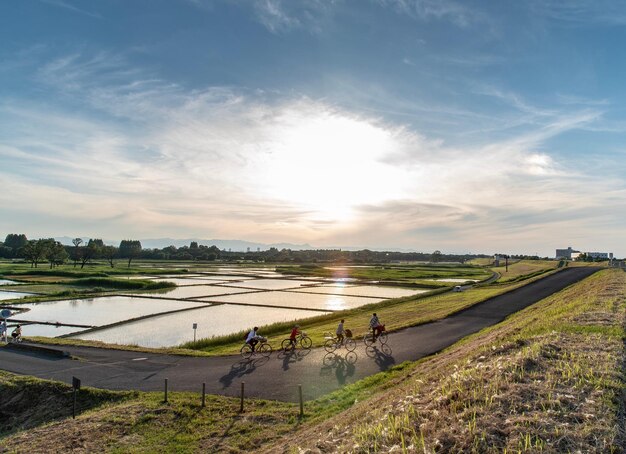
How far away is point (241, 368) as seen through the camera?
19.9 m

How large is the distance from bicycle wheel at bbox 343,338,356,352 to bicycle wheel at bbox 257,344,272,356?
4.53 m

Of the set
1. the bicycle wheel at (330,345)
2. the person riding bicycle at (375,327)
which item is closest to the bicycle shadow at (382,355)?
the person riding bicycle at (375,327)

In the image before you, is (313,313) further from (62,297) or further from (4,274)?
(4,274)

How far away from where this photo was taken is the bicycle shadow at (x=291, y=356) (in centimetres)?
2059

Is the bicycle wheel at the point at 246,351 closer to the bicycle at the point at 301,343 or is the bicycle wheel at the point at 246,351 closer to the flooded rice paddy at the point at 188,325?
the bicycle at the point at 301,343

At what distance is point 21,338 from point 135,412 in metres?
19.4

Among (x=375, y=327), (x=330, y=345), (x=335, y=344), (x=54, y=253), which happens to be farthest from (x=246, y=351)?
(x=54, y=253)

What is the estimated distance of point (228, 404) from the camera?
15.3 m

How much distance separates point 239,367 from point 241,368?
247 mm

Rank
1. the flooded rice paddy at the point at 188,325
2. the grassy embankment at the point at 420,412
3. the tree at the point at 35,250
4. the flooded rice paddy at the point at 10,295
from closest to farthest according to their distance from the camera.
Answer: the grassy embankment at the point at 420,412
the flooded rice paddy at the point at 188,325
the flooded rice paddy at the point at 10,295
the tree at the point at 35,250

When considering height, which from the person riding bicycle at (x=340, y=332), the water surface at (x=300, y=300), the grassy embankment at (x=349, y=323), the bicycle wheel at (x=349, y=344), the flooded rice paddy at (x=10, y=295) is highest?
the person riding bicycle at (x=340, y=332)

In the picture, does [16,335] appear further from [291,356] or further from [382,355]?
[382,355]

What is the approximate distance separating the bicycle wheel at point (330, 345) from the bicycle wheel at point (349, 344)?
0.75 metres

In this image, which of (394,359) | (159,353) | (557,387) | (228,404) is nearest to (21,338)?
(159,353)
